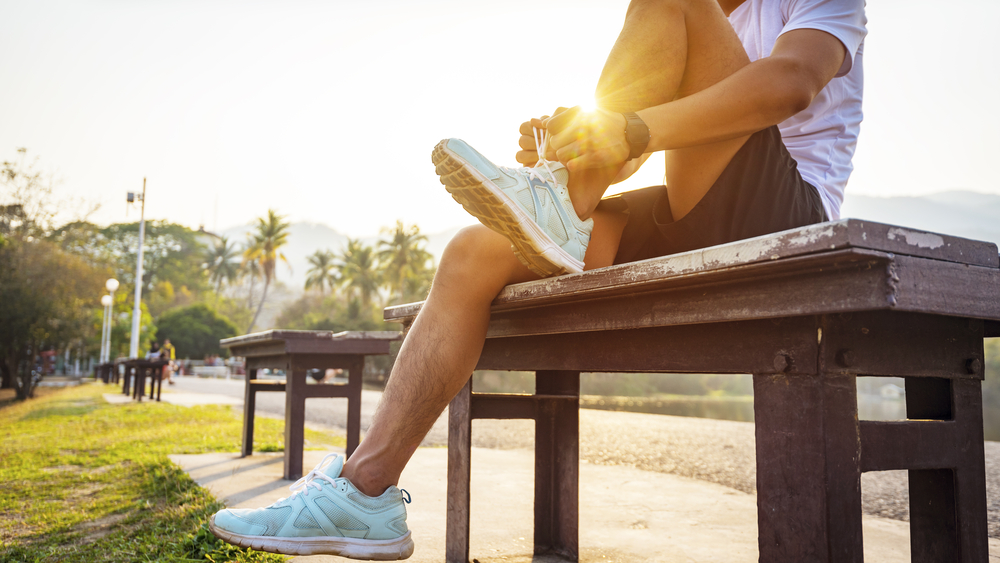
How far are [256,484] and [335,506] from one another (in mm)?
2055

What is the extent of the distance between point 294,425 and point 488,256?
243 centimetres

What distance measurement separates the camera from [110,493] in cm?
308

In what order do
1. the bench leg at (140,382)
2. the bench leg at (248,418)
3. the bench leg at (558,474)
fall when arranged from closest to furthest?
the bench leg at (558,474) → the bench leg at (248,418) → the bench leg at (140,382)

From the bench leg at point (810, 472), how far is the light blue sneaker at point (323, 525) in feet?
2.50

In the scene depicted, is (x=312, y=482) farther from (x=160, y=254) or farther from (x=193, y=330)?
(x=160, y=254)

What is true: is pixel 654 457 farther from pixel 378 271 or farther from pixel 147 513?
pixel 378 271

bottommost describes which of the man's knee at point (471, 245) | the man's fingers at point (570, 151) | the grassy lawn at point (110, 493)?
the grassy lawn at point (110, 493)

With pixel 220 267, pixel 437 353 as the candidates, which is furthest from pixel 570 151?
pixel 220 267

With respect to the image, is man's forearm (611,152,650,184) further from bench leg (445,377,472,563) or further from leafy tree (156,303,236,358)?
leafy tree (156,303,236,358)

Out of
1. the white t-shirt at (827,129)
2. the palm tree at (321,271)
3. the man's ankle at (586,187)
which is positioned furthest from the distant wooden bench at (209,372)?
the white t-shirt at (827,129)

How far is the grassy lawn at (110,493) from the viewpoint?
2.02 meters

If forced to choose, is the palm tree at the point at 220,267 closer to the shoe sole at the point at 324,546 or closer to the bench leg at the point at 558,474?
the bench leg at the point at 558,474

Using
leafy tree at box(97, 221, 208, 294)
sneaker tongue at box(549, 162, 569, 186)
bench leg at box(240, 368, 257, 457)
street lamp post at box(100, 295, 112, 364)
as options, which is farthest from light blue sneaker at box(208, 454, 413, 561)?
leafy tree at box(97, 221, 208, 294)

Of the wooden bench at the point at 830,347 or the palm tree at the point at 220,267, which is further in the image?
the palm tree at the point at 220,267
